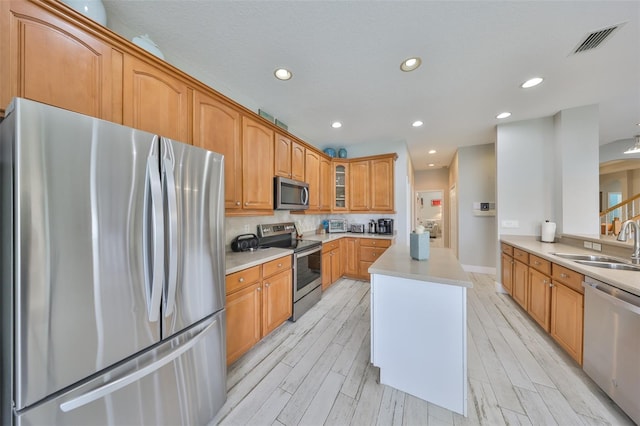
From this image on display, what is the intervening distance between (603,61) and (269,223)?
383cm

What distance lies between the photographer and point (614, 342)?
55.2 inches

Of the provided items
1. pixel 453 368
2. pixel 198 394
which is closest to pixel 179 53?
pixel 198 394

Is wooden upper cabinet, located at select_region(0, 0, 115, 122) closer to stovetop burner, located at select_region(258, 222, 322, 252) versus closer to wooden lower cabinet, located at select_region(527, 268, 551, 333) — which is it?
stovetop burner, located at select_region(258, 222, 322, 252)

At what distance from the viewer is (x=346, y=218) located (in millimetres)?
4531

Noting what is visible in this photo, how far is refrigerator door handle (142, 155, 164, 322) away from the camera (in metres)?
0.99

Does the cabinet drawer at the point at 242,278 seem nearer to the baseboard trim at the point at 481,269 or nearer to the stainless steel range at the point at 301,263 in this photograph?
the stainless steel range at the point at 301,263

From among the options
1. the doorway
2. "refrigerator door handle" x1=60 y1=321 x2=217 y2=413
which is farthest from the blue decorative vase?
the doorway

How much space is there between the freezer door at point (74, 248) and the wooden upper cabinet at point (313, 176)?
8.21 ft

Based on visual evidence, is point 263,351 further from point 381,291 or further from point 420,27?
point 420,27

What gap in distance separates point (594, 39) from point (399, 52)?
4.97 ft

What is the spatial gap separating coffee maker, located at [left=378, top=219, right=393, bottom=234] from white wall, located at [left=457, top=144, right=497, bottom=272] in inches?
71.2

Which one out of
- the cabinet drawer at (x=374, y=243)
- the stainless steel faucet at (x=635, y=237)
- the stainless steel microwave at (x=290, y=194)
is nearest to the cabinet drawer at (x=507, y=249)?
the stainless steel faucet at (x=635, y=237)

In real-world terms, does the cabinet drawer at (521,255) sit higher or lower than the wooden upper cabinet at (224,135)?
lower

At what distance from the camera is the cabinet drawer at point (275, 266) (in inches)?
80.1
